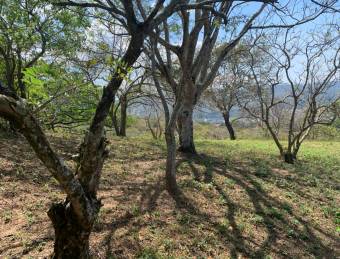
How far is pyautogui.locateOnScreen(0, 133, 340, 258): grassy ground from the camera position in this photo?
18.2 ft

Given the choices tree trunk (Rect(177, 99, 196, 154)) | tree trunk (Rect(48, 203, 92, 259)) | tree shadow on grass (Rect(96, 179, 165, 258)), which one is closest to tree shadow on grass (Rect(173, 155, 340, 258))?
tree shadow on grass (Rect(96, 179, 165, 258))

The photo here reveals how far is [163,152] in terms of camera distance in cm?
1279

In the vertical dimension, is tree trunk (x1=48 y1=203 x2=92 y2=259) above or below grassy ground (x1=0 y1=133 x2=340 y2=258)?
above

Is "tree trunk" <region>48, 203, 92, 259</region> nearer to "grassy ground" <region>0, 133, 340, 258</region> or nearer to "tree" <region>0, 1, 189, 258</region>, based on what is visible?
"tree" <region>0, 1, 189, 258</region>

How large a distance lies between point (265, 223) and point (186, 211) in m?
1.51

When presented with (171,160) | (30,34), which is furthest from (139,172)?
(30,34)

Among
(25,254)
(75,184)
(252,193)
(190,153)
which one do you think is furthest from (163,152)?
(75,184)

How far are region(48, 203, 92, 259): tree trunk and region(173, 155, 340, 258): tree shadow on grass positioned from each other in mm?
2490

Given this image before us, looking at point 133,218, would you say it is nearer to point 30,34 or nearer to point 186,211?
point 186,211

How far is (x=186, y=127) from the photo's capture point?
1182 cm

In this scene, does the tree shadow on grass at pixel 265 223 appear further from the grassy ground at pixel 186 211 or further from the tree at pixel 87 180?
the tree at pixel 87 180

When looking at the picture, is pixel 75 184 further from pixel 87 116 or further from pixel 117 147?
pixel 87 116

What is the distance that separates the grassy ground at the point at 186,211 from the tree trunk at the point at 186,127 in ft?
3.28

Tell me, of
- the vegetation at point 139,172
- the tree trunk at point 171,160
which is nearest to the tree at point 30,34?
the vegetation at point 139,172
